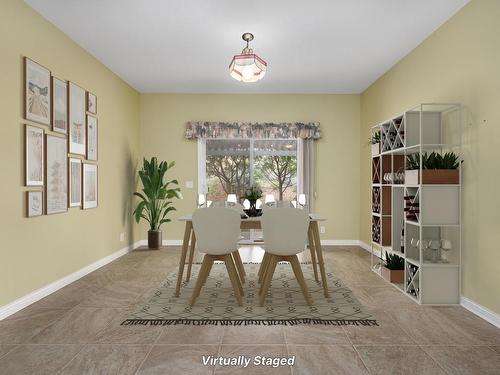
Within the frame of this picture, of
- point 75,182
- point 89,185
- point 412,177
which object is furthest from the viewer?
point 89,185

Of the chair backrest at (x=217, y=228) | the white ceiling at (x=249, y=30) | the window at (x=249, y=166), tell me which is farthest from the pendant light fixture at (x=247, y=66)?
the window at (x=249, y=166)

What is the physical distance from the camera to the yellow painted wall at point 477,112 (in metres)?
3.07

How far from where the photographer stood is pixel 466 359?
2.40 metres

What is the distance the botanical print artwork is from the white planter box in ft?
11.5

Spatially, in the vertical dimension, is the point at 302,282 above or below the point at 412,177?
below

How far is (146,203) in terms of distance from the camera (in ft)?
20.4

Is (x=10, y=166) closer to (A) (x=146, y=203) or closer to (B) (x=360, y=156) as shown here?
(A) (x=146, y=203)

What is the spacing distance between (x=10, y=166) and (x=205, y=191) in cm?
394

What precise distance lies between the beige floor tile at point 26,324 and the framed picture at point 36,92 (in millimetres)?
1672

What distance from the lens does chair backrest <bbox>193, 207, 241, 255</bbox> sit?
3.34 m

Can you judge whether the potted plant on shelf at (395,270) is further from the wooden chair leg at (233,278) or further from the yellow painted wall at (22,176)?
the yellow painted wall at (22,176)

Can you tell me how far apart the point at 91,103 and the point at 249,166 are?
3.01 m

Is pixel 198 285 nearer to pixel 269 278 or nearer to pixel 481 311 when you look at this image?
pixel 269 278

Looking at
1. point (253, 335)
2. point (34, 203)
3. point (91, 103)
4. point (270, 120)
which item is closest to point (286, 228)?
point (253, 335)
